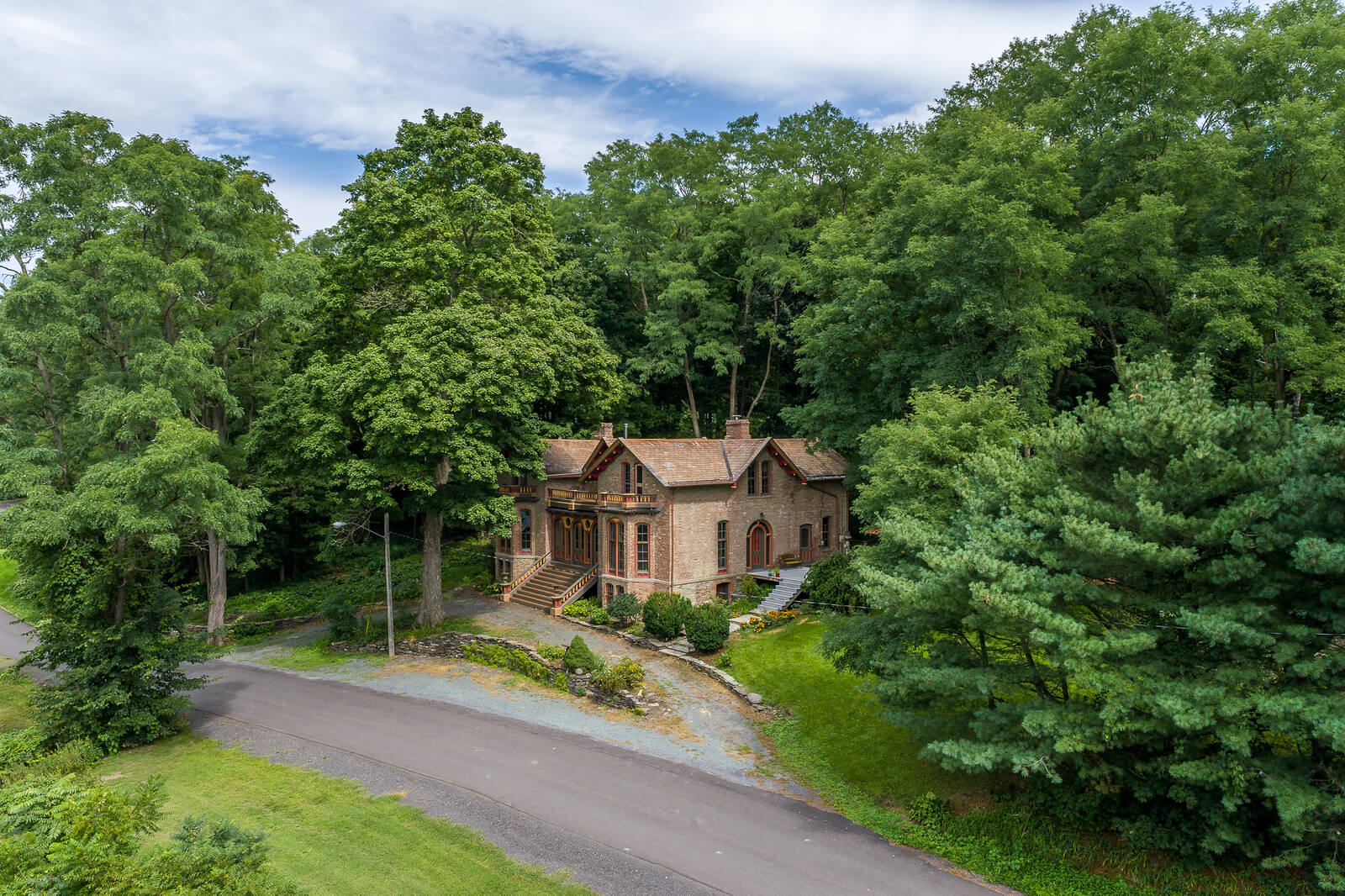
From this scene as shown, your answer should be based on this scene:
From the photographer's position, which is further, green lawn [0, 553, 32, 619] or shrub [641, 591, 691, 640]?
green lawn [0, 553, 32, 619]

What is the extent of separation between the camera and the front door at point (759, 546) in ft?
105

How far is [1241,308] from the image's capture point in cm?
2217

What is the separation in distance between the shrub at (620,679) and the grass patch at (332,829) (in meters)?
6.94

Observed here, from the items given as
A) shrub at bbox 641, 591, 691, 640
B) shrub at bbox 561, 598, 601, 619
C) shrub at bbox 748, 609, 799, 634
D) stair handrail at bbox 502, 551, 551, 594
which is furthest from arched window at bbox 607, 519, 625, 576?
shrub at bbox 748, 609, 799, 634

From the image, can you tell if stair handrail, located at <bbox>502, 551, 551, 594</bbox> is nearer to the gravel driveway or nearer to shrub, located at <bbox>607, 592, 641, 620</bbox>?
the gravel driveway

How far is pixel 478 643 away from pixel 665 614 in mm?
6767

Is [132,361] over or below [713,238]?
below

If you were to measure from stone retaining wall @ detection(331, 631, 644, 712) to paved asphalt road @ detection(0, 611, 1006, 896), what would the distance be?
2390 millimetres

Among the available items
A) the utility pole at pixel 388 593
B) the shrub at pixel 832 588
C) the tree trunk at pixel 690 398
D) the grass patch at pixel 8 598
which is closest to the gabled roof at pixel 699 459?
the shrub at pixel 832 588

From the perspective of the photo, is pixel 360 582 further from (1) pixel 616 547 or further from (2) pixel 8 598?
(2) pixel 8 598

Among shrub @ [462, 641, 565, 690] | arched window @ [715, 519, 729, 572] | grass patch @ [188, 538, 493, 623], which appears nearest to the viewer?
shrub @ [462, 641, 565, 690]

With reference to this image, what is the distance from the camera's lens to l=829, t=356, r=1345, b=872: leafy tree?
9898 millimetres

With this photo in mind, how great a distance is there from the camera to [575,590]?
31.6 meters

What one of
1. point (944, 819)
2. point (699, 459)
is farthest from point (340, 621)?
point (944, 819)
